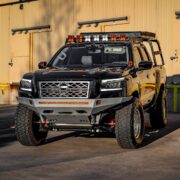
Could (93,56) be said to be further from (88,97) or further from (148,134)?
(148,134)

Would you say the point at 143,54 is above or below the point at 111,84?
above

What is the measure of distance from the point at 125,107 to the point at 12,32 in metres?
16.1

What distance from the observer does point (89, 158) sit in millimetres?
7883

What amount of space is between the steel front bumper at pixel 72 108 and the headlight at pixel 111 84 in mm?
193

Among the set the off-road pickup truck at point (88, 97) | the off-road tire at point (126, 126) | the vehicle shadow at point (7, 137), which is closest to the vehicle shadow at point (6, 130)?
the vehicle shadow at point (7, 137)

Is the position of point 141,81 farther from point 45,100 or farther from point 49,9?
point 49,9

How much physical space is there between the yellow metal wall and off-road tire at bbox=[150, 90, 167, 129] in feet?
18.6

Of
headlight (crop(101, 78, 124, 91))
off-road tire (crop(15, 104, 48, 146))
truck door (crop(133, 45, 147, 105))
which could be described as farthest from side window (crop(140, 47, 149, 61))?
off-road tire (crop(15, 104, 48, 146))

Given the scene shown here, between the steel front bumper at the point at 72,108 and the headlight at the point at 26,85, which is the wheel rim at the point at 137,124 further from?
the headlight at the point at 26,85

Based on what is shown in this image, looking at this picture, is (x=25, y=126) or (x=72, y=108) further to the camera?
(x=25, y=126)

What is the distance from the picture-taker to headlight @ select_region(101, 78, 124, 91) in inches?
324

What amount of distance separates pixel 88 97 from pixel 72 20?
512 inches

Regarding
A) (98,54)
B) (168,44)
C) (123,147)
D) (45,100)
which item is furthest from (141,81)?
(168,44)

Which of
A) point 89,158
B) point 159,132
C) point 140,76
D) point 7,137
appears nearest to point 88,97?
point 89,158
